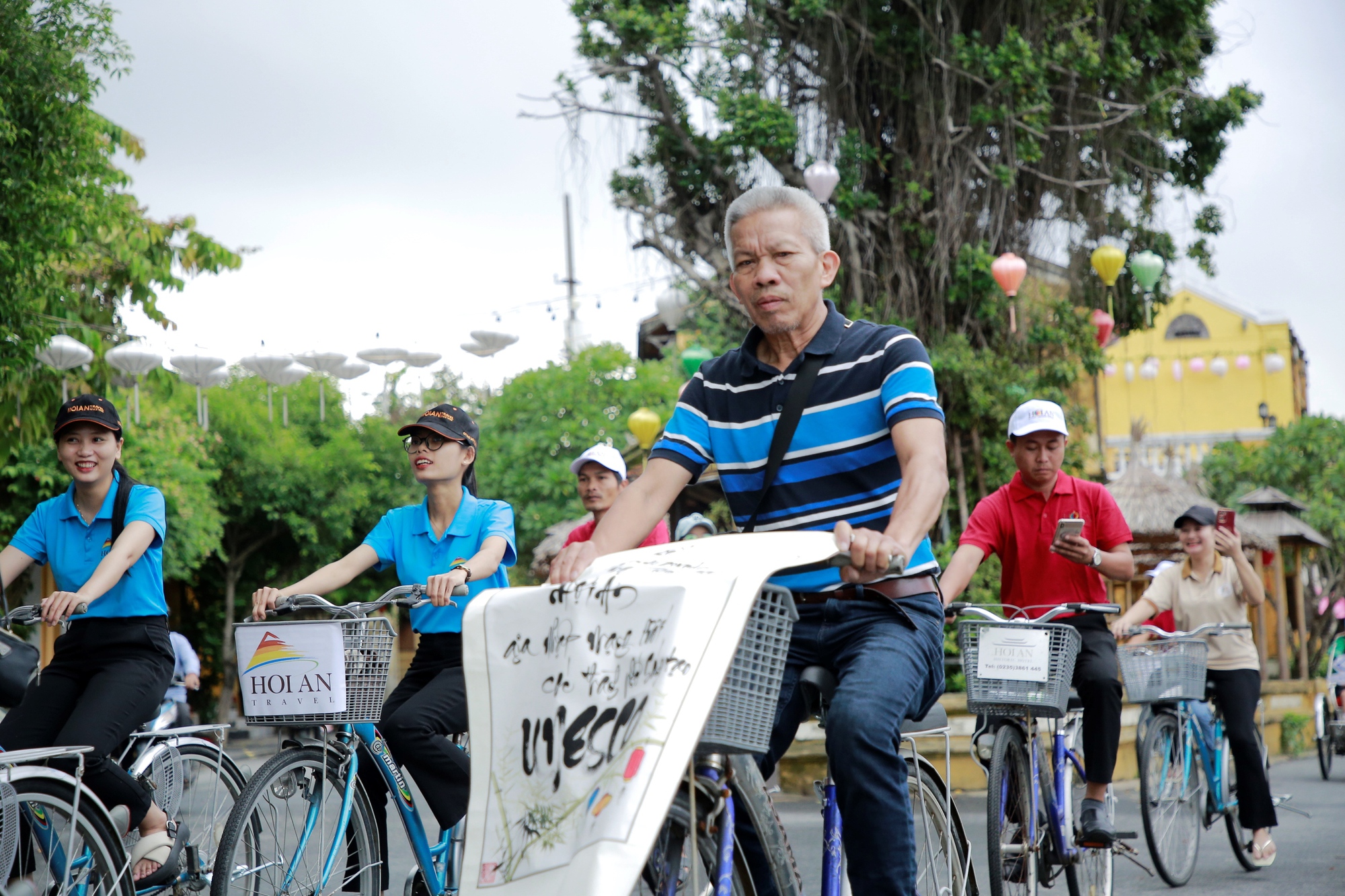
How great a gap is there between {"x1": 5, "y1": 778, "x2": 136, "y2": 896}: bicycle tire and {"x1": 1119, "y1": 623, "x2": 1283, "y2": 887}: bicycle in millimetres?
4335

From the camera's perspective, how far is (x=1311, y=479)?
3241cm

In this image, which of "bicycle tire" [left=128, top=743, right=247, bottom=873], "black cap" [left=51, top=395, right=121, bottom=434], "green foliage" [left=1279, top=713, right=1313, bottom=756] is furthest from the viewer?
"green foliage" [left=1279, top=713, right=1313, bottom=756]

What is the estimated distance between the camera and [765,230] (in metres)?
3.31

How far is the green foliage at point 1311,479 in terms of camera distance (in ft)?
100

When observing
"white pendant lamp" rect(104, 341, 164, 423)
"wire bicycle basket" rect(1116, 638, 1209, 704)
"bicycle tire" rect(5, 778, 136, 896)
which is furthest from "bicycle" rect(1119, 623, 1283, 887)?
"white pendant lamp" rect(104, 341, 164, 423)

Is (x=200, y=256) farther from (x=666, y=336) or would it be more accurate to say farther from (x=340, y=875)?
(x=666, y=336)

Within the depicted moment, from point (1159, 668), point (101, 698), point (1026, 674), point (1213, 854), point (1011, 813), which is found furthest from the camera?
point (1213, 854)

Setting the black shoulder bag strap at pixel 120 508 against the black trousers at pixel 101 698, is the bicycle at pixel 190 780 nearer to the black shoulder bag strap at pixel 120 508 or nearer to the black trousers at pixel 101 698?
the black trousers at pixel 101 698

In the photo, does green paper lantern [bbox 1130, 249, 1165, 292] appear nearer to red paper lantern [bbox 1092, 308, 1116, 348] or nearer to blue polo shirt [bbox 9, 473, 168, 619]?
red paper lantern [bbox 1092, 308, 1116, 348]

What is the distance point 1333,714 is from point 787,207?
13171 millimetres

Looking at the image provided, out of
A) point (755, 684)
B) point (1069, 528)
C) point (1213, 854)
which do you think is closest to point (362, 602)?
point (755, 684)

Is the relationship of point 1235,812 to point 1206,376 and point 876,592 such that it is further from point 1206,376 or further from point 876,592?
point 1206,376

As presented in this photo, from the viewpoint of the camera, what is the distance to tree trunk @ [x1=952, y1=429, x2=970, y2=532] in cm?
1552

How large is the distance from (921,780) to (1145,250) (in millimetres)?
14688
